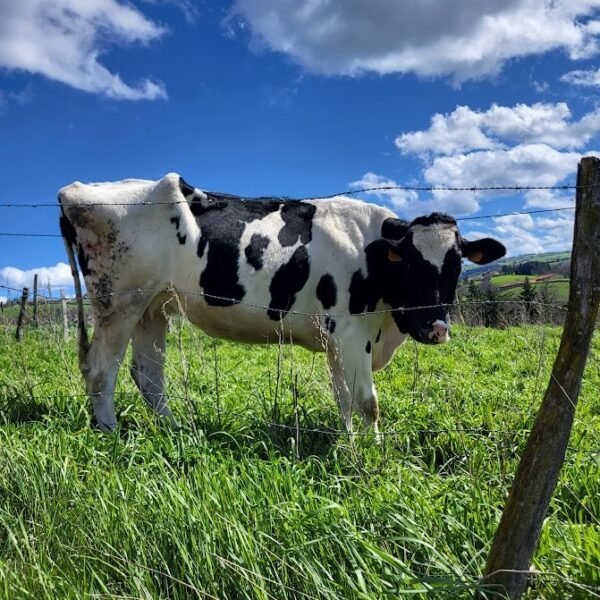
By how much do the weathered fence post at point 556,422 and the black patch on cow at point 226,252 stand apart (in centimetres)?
382

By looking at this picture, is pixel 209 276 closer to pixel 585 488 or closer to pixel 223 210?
pixel 223 210

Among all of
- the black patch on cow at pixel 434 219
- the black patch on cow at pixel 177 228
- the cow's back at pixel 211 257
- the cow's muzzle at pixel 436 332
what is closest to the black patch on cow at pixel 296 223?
the cow's back at pixel 211 257

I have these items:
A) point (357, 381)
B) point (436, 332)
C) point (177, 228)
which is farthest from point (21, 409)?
point (436, 332)

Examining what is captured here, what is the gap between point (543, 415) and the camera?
247 centimetres

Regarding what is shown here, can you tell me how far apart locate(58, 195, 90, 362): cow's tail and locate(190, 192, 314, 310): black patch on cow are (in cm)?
120

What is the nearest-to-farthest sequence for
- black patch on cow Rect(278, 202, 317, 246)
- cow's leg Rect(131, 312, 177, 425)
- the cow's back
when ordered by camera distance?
the cow's back, black patch on cow Rect(278, 202, 317, 246), cow's leg Rect(131, 312, 177, 425)

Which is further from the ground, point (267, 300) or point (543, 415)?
point (267, 300)

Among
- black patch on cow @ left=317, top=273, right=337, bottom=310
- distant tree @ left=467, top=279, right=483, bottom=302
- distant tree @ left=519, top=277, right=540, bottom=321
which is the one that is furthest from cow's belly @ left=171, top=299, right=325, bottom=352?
distant tree @ left=467, top=279, right=483, bottom=302

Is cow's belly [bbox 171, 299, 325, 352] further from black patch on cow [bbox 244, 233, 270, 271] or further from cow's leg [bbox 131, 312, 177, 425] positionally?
cow's leg [bbox 131, 312, 177, 425]

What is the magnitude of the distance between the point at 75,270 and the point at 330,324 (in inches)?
101

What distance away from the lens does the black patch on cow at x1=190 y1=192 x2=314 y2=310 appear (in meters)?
6.03

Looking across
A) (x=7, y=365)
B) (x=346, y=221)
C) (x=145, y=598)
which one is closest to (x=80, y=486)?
(x=145, y=598)

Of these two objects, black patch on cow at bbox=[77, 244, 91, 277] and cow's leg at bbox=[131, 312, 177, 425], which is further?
cow's leg at bbox=[131, 312, 177, 425]

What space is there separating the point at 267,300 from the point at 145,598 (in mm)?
3564
